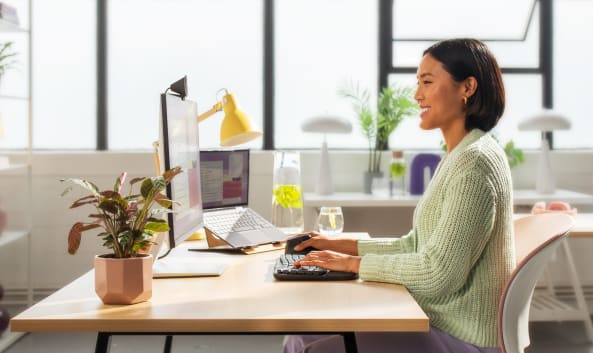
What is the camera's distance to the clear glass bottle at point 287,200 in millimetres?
2738

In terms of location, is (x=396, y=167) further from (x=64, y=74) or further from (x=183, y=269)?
(x=183, y=269)

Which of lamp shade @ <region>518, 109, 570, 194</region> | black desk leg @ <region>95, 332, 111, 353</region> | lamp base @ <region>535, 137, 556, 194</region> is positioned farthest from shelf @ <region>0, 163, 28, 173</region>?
lamp base @ <region>535, 137, 556, 194</region>

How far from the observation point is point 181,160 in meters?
1.86

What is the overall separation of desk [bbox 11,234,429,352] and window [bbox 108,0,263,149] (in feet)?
8.93

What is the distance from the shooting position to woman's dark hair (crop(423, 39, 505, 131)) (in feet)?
5.77

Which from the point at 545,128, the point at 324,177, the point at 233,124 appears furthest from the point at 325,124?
the point at 233,124

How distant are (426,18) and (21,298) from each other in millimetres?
2934

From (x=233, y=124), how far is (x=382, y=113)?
1886mm

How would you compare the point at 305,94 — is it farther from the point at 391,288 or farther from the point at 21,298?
the point at 391,288

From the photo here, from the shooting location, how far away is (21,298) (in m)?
4.14

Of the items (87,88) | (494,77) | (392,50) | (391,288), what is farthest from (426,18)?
(391,288)

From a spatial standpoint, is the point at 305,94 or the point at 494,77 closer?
the point at 494,77

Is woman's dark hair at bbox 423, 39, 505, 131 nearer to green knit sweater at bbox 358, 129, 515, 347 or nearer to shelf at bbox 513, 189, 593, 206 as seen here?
green knit sweater at bbox 358, 129, 515, 347

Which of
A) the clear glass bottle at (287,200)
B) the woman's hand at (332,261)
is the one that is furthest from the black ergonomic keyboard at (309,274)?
the clear glass bottle at (287,200)
